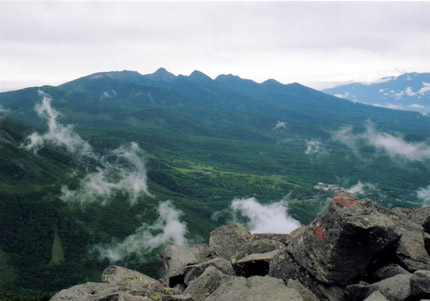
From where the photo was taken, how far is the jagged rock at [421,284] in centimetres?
1466

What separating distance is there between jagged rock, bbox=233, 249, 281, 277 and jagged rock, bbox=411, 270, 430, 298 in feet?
30.1

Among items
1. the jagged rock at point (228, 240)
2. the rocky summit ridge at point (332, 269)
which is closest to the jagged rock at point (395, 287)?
the rocky summit ridge at point (332, 269)

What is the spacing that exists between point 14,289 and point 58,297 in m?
222

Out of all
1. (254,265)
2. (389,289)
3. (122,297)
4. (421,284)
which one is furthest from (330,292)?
(122,297)

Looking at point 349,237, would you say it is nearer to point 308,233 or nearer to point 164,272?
point 308,233

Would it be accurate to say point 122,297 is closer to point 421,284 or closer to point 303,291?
point 303,291

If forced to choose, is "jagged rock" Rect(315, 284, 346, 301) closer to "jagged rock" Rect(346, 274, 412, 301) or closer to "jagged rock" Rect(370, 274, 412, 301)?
"jagged rock" Rect(346, 274, 412, 301)

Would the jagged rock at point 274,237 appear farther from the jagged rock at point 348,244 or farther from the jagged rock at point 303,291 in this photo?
the jagged rock at point 303,291

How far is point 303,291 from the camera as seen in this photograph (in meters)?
17.9

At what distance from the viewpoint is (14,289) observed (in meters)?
196

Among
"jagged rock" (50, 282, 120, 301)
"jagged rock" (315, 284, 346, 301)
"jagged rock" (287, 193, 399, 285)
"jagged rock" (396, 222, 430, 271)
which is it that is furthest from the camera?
"jagged rock" (50, 282, 120, 301)

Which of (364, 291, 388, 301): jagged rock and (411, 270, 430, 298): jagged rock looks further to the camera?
(364, 291, 388, 301): jagged rock

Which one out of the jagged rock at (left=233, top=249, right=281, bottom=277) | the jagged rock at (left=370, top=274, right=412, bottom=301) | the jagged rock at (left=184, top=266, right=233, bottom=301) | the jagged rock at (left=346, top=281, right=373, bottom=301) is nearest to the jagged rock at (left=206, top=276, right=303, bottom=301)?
the jagged rock at (left=184, top=266, right=233, bottom=301)

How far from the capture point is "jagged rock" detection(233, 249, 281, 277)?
891 inches
